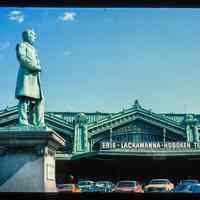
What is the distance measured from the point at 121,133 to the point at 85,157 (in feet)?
18.5

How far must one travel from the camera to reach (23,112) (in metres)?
13.0

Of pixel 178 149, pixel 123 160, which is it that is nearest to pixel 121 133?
pixel 123 160

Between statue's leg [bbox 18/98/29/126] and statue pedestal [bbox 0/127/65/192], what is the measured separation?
48 cm

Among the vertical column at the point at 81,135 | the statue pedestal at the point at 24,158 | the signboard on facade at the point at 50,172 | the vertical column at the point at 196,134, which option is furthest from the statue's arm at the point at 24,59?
the vertical column at the point at 196,134

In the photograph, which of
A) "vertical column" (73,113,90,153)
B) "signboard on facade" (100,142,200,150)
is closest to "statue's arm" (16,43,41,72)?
"signboard on facade" (100,142,200,150)

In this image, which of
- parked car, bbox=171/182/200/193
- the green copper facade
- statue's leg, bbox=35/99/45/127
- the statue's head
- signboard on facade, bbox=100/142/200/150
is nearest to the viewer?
statue's leg, bbox=35/99/45/127

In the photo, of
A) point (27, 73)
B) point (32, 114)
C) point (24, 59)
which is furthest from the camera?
point (27, 73)

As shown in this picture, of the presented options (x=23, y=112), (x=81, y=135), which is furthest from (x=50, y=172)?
(x=81, y=135)

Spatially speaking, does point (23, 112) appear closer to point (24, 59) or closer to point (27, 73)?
point (27, 73)

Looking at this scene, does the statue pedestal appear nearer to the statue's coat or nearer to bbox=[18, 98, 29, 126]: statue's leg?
bbox=[18, 98, 29, 126]: statue's leg

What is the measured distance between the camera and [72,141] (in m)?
41.3

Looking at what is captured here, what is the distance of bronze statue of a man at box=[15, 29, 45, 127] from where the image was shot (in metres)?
13.1

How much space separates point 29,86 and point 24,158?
8.03ft

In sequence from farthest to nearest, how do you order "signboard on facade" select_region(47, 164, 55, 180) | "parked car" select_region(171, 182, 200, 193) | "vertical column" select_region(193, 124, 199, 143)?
"vertical column" select_region(193, 124, 199, 143)
"parked car" select_region(171, 182, 200, 193)
"signboard on facade" select_region(47, 164, 55, 180)
